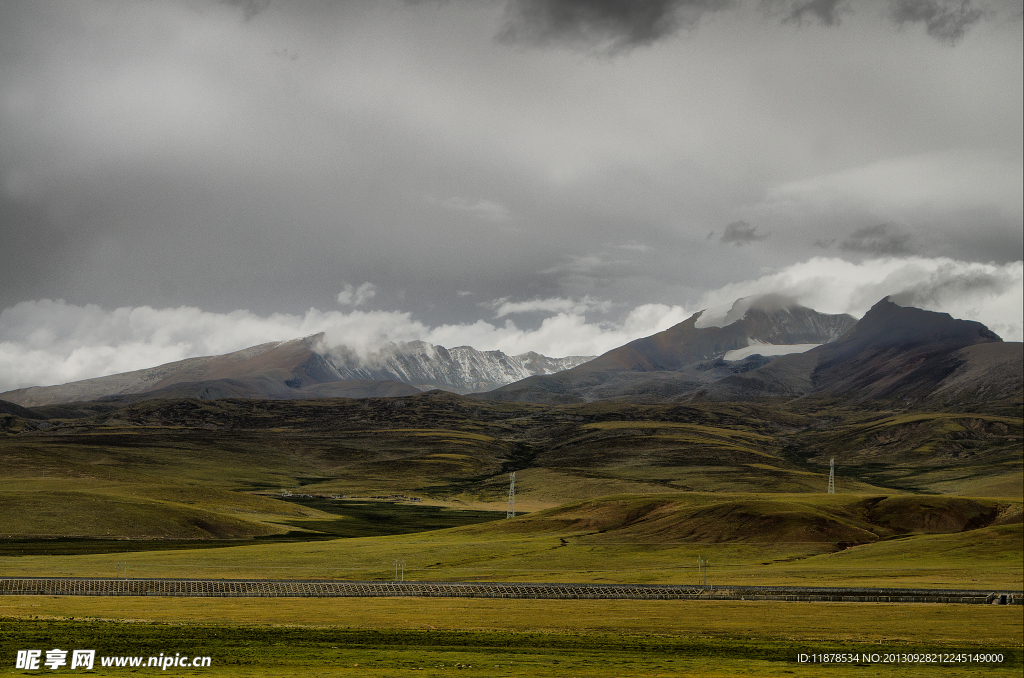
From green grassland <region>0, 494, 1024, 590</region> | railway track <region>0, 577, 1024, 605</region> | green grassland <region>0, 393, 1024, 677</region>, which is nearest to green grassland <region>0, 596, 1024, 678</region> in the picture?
green grassland <region>0, 393, 1024, 677</region>

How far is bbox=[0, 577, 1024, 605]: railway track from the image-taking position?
9700cm

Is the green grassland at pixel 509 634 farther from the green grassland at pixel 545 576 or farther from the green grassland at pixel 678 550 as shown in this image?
the green grassland at pixel 678 550

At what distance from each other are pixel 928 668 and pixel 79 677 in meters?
50.2

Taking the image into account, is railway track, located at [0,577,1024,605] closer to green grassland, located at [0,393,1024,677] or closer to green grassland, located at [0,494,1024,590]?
green grassland, located at [0,393,1024,677]

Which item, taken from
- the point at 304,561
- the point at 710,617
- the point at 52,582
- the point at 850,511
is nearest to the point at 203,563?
the point at 304,561

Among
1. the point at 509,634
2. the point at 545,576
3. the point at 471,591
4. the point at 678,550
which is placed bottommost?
the point at 678,550

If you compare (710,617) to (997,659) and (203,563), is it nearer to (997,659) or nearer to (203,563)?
(997,659)

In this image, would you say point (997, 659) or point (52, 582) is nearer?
point (997, 659)

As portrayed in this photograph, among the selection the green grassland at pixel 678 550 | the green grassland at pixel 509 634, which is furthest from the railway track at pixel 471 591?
the green grassland at pixel 678 550

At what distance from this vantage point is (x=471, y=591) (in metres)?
105

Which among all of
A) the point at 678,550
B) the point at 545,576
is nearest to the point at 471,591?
the point at 545,576

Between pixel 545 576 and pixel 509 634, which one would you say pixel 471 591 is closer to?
pixel 545 576

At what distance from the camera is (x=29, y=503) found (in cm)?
17625

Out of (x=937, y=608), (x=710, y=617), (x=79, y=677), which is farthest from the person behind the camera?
(x=937, y=608)
